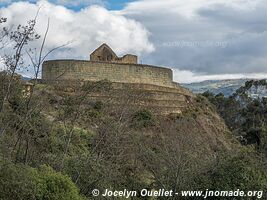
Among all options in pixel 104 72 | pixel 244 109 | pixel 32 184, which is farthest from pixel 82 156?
pixel 244 109

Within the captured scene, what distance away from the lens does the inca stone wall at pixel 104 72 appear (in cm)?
3222

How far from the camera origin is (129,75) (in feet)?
113

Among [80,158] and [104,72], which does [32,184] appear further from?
[104,72]

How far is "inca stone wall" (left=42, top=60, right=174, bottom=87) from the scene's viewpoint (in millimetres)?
32219

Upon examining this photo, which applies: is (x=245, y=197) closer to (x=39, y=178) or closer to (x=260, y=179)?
(x=260, y=179)

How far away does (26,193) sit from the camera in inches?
443

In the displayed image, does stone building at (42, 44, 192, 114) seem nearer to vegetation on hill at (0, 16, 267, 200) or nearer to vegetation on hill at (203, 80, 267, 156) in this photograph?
vegetation on hill at (203, 80, 267, 156)

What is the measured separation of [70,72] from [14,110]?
683 inches

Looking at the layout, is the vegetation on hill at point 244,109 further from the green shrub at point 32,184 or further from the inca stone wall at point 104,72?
the green shrub at point 32,184

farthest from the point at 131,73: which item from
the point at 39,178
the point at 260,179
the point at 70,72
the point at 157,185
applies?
the point at 39,178

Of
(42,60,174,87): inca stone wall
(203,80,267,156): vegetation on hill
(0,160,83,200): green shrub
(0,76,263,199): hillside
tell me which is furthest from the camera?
(203,80,267,156): vegetation on hill

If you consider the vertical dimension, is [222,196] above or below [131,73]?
below

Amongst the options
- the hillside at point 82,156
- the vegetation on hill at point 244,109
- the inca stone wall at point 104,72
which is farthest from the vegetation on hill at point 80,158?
the vegetation on hill at point 244,109

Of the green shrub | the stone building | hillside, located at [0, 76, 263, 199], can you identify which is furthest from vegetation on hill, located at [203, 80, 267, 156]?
the green shrub
